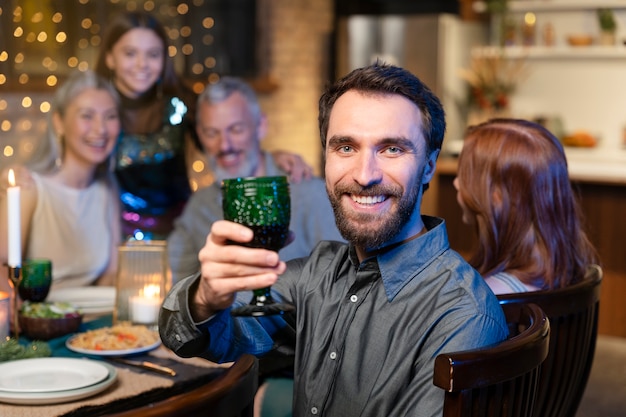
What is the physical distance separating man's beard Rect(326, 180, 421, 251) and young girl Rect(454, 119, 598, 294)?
1.99ft

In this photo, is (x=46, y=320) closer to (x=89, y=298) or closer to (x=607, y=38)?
(x=89, y=298)

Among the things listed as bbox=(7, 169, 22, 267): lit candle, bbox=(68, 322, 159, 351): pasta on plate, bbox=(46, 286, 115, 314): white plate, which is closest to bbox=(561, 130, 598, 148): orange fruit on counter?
bbox=(46, 286, 115, 314): white plate

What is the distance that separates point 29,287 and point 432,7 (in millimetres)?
5262

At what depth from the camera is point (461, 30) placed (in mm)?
6477

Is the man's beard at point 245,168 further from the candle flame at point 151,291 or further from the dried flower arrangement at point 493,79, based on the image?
the dried flower arrangement at point 493,79

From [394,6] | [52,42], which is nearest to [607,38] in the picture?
[394,6]

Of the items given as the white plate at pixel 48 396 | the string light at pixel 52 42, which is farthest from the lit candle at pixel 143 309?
the string light at pixel 52 42

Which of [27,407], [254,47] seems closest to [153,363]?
[27,407]

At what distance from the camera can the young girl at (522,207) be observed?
1.95 meters

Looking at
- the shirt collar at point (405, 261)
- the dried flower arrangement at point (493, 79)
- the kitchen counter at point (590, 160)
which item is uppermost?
the dried flower arrangement at point (493, 79)

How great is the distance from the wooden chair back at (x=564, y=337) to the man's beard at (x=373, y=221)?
0.32 metres

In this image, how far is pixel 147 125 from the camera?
3229 millimetres

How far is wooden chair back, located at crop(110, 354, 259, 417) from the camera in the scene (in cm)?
94

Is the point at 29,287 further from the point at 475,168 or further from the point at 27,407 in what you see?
the point at 475,168
